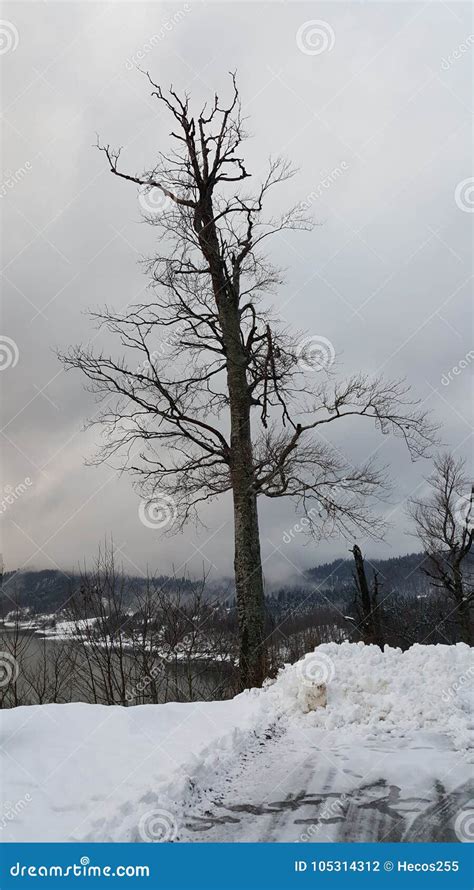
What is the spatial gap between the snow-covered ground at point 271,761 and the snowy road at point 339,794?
0.01 meters

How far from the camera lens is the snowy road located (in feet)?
13.6

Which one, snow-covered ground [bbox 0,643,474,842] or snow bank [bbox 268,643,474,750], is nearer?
snow-covered ground [bbox 0,643,474,842]

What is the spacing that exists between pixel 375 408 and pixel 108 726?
7951mm

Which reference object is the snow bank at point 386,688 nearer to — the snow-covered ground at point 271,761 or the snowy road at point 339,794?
the snow-covered ground at point 271,761

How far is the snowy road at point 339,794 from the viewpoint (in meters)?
4.14

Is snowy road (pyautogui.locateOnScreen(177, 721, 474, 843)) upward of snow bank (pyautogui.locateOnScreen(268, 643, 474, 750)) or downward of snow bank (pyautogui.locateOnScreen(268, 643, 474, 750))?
downward

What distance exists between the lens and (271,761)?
580 cm

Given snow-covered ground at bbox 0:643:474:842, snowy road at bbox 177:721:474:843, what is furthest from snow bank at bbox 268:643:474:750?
snowy road at bbox 177:721:474:843

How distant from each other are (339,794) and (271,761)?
1.15 meters

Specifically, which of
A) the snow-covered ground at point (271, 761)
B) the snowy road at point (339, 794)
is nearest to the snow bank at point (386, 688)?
the snow-covered ground at point (271, 761)

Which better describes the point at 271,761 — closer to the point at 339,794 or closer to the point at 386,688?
the point at 339,794

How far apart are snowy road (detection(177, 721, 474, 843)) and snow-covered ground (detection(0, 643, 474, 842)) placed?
0.01m

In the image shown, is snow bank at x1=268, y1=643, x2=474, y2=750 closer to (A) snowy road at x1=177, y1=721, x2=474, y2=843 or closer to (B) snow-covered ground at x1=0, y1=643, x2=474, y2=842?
(B) snow-covered ground at x1=0, y1=643, x2=474, y2=842

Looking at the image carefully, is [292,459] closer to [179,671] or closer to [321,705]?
[321,705]
